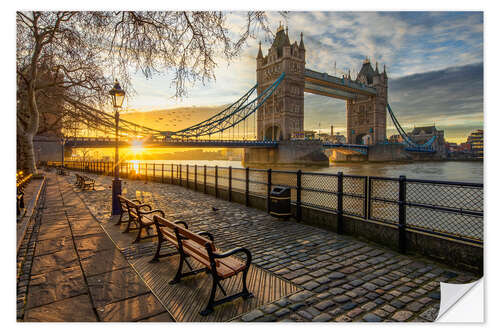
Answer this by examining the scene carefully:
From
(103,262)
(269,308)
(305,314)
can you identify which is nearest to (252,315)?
(269,308)

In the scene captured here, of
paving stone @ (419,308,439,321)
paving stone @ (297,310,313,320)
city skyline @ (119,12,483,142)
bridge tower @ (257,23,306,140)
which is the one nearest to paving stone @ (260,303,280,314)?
paving stone @ (297,310,313,320)

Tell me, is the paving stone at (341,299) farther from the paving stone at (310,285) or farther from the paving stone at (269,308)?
the paving stone at (269,308)

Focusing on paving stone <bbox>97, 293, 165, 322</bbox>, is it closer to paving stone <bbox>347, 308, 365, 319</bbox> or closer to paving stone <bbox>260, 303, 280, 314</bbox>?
paving stone <bbox>260, 303, 280, 314</bbox>

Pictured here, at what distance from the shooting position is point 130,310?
9.09ft

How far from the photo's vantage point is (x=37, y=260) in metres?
3.97

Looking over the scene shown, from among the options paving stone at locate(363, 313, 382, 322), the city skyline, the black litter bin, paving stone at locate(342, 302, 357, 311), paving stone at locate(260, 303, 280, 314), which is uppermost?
the city skyline

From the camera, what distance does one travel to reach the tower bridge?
45.9m

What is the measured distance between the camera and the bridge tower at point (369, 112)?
235 feet

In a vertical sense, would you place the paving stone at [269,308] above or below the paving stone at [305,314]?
above

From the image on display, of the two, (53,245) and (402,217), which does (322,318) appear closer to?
(402,217)

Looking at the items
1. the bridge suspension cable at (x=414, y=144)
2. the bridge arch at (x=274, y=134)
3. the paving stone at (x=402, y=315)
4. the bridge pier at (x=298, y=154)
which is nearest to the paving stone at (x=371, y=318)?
the paving stone at (x=402, y=315)

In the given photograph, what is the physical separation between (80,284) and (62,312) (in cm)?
54

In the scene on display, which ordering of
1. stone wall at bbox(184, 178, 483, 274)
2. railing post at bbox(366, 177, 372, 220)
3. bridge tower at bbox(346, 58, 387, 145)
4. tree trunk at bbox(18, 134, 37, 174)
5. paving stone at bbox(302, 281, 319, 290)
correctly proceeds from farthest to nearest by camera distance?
bridge tower at bbox(346, 58, 387, 145) → tree trunk at bbox(18, 134, 37, 174) → railing post at bbox(366, 177, 372, 220) → stone wall at bbox(184, 178, 483, 274) → paving stone at bbox(302, 281, 319, 290)

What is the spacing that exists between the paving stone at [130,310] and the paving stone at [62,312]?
0.11 metres
